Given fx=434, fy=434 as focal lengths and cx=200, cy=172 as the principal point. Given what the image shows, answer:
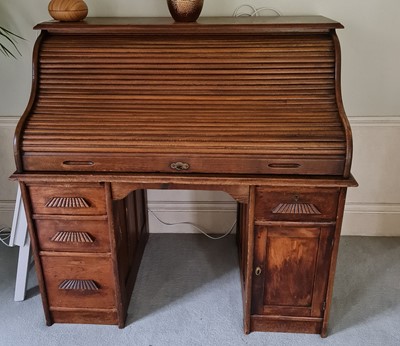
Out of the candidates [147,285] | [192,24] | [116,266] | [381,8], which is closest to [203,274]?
[147,285]

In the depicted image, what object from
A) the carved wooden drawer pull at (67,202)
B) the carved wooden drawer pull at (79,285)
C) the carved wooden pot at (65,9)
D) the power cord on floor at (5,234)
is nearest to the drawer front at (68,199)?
the carved wooden drawer pull at (67,202)

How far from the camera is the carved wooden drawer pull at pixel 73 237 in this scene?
5.64 feet

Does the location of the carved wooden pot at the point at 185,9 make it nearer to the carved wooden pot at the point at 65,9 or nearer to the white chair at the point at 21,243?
the carved wooden pot at the point at 65,9

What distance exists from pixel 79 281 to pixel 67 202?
38 cm

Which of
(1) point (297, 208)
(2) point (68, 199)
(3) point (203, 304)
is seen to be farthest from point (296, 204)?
(2) point (68, 199)

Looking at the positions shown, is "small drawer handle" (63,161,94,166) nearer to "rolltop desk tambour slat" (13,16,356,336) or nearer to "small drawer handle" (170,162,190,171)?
"rolltop desk tambour slat" (13,16,356,336)

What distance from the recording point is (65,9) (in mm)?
1752

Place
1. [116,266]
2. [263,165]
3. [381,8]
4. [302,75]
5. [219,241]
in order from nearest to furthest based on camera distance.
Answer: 1. [263,165]
2. [302,75]
3. [116,266]
4. [381,8]
5. [219,241]

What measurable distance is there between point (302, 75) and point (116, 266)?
3.48ft

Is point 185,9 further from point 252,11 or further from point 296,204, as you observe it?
point 296,204

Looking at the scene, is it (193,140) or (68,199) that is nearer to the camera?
(193,140)

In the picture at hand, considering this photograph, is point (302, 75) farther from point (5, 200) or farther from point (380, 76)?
point (5, 200)

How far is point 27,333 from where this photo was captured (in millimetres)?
1883

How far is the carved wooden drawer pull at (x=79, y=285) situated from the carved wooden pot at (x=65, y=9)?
1.09 metres
